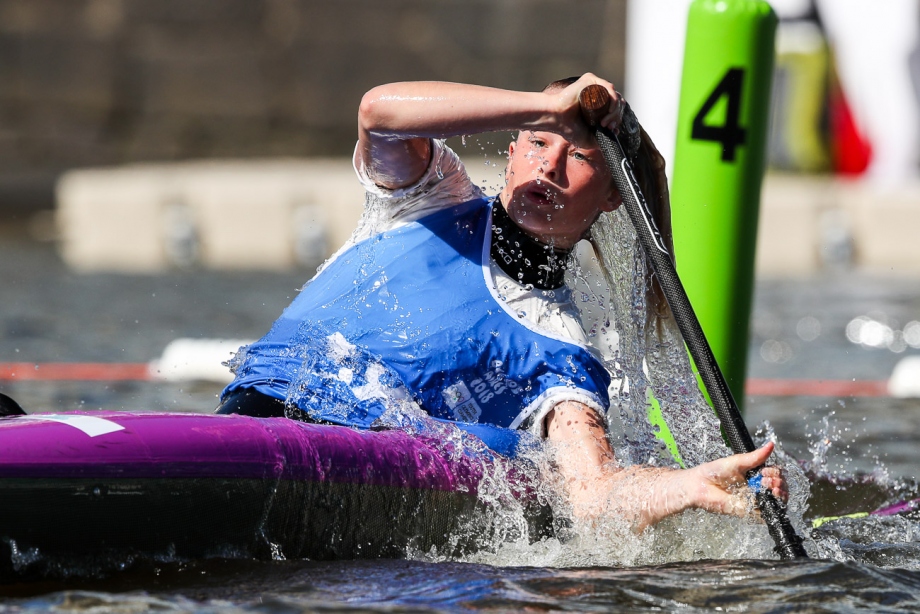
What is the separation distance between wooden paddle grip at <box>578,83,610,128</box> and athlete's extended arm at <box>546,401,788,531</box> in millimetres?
549

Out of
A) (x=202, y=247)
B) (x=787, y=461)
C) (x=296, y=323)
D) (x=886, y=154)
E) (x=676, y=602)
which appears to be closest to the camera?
(x=676, y=602)

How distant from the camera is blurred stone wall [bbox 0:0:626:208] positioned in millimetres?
11547

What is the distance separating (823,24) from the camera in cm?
902

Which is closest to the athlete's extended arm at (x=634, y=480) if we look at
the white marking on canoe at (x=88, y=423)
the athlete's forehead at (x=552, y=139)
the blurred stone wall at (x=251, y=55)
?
the athlete's forehead at (x=552, y=139)

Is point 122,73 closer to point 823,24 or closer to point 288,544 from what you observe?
point 823,24

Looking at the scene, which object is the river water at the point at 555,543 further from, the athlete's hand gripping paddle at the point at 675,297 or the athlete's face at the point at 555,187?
the athlete's face at the point at 555,187

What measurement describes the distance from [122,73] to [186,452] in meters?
10.2

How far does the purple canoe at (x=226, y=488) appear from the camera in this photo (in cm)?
210

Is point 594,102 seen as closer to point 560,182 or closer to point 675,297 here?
point 560,182

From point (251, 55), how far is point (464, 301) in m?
9.49

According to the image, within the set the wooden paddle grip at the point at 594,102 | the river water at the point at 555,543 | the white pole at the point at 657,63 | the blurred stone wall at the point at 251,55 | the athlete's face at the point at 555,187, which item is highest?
the blurred stone wall at the point at 251,55

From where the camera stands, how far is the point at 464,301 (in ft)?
8.50

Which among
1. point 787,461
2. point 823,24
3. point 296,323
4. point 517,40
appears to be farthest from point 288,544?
point 517,40

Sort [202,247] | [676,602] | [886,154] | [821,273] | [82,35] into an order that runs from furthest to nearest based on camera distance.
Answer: [82,35] < [886,154] < [202,247] < [821,273] < [676,602]
